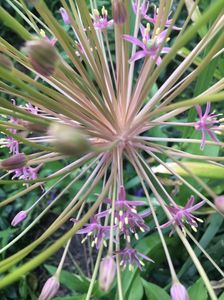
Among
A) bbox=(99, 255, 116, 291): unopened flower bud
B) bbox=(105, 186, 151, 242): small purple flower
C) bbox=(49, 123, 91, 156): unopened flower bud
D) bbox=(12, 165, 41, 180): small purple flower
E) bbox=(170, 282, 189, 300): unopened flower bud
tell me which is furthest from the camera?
bbox=(12, 165, 41, 180): small purple flower

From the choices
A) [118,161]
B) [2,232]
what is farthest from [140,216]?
[2,232]

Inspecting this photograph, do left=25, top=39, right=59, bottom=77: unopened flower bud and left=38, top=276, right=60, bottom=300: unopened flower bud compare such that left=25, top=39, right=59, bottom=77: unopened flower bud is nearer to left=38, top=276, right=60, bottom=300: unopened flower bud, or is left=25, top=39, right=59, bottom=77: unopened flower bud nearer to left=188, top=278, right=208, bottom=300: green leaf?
left=38, top=276, right=60, bottom=300: unopened flower bud

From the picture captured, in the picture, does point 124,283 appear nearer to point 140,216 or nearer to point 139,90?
point 140,216

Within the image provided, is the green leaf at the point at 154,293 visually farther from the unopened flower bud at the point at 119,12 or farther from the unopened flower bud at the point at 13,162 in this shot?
the unopened flower bud at the point at 119,12

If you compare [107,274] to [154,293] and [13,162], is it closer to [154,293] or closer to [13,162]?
[13,162]

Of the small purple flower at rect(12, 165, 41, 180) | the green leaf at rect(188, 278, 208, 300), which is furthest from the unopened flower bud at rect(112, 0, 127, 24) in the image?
the green leaf at rect(188, 278, 208, 300)
